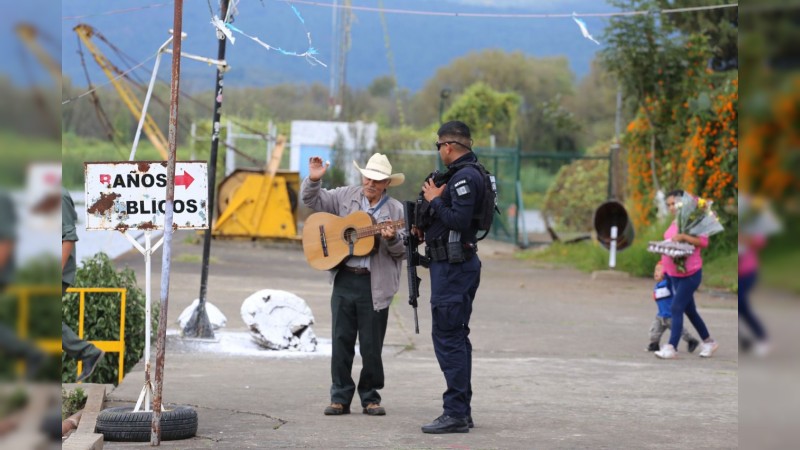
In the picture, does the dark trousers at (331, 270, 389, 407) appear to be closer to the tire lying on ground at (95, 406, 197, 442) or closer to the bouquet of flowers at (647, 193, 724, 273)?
the tire lying on ground at (95, 406, 197, 442)

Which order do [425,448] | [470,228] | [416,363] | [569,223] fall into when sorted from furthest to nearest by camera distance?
[569,223], [416,363], [470,228], [425,448]

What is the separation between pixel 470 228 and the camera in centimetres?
779

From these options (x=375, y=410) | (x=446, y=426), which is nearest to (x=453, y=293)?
(x=446, y=426)

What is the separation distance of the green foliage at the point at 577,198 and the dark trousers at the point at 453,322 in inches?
1046

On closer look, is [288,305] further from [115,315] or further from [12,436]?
[12,436]

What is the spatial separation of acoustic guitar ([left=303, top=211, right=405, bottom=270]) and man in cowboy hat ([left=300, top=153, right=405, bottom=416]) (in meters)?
0.07

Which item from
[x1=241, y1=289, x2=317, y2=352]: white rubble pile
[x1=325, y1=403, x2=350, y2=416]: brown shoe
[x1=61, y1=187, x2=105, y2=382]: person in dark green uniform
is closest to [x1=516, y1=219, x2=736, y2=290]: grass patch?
[x1=241, y1=289, x2=317, y2=352]: white rubble pile

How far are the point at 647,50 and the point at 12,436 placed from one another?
22.7 metres

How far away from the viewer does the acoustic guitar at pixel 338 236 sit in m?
8.41

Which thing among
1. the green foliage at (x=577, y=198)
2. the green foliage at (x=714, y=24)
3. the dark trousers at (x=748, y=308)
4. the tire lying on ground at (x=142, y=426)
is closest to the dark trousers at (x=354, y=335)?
the tire lying on ground at (x=142, y=426)

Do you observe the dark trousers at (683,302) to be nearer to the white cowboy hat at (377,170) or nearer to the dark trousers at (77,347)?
the white cowboy hat at (377,170)

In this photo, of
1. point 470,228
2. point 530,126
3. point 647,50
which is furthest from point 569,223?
point 530,126

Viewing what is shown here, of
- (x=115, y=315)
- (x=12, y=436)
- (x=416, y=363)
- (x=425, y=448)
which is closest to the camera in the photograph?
(x=12, y=436)

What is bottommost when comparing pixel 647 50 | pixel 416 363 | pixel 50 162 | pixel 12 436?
pixel 416 363
